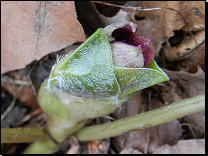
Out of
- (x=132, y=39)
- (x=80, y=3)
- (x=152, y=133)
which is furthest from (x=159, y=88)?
(x=80, y=3)

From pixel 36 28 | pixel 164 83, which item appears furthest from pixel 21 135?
pixel 164 83

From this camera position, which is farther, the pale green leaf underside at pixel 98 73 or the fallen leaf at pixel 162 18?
the fallen leaf at pixel 162 18

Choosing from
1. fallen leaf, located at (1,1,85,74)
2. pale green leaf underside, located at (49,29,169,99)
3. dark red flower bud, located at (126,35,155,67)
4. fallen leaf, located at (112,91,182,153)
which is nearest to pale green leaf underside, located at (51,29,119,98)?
pale green leaf underside, located at (49,29,169,99)

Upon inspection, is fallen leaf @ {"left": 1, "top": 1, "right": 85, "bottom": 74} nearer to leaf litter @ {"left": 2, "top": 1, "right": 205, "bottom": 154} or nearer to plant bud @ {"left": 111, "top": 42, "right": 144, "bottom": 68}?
leaf litter @ {"left": 2, "top": 1, "right": 205, "bottom": 154}

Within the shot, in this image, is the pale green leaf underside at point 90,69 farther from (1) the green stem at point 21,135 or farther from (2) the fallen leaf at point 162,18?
(1) the green stem at point 21,135

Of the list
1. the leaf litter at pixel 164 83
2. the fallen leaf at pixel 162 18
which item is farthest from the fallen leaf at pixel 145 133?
the fallen leaf at pixel 162 18

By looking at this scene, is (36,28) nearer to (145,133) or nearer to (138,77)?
(138,77)

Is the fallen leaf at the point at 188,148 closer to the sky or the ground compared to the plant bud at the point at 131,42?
closer to the ground
